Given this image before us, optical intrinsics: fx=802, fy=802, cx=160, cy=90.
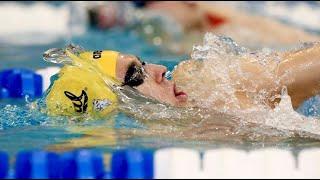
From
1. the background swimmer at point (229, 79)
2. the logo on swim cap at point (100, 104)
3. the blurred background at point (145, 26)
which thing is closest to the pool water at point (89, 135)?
the logo on swim cap at point (100, 104)

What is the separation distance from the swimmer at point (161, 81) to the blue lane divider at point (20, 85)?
0.84 meters

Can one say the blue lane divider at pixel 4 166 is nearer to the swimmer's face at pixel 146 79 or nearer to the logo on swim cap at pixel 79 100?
the logo on swim cap at pixel 79 100

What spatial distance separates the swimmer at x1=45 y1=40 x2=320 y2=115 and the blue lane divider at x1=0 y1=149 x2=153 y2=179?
0.64m

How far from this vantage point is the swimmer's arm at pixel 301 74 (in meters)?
3.26

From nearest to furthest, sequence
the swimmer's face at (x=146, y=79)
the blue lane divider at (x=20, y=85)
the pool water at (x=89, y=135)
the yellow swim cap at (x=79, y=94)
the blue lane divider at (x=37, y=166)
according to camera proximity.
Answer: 1. the blue lane divider at (x=37, y=166)
2. the pool water at (x=89, y=135)
3. the yellow swim cap at (x=79, y=94)
4. the swimmer's face at (x=146, y=79)
5. the blue lane divider at (x=20, y=85)

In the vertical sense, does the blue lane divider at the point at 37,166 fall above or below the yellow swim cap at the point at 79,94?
below

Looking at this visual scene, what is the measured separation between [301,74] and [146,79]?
0.64 metres

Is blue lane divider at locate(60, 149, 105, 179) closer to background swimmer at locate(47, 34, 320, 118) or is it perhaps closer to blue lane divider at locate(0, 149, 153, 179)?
blue lane divider at locate(0, 149, 153, 179)

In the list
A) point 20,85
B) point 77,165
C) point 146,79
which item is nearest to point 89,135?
point 146,79

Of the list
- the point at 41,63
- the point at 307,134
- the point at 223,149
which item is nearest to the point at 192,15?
the point at 41,63

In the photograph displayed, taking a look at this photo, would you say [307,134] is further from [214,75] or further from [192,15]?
[192,15]

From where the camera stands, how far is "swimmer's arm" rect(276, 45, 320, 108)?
3.26 m

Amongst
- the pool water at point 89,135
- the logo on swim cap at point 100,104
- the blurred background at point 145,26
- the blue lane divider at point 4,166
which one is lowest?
the blue lane divider at point 4,166

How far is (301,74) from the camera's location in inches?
129
